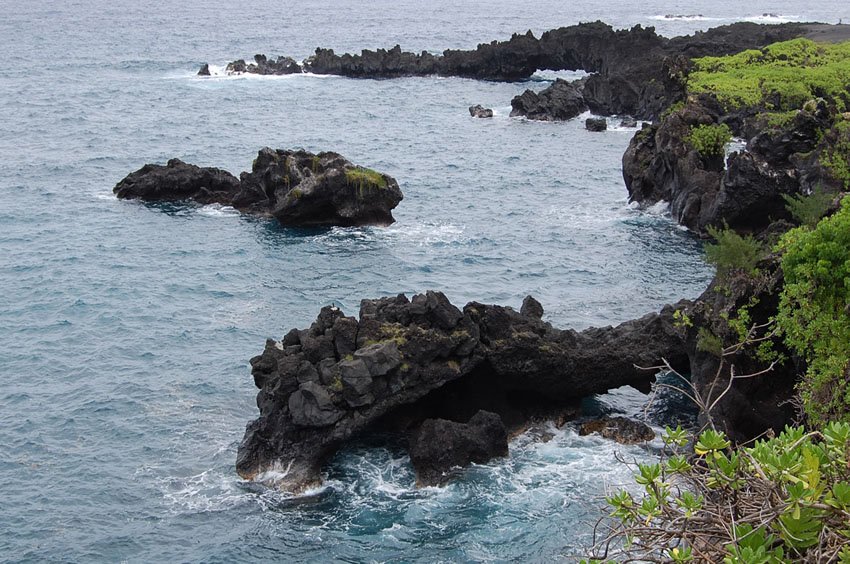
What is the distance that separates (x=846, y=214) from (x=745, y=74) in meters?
60.9

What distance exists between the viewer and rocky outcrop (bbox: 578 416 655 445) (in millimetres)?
35188

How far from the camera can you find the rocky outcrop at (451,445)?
108 feet

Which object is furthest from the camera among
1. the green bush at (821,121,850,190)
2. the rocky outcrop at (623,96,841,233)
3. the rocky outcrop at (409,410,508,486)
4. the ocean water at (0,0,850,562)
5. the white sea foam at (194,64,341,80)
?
the white sea foam at (194,64,341,80)

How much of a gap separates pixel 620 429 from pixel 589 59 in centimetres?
9760

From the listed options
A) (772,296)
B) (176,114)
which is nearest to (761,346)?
(772,296)

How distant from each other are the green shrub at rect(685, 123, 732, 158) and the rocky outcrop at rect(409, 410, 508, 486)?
3446cm

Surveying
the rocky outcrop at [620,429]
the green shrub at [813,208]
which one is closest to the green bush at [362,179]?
the green shrub at [813,208]

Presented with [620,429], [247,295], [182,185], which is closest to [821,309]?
[620,429]

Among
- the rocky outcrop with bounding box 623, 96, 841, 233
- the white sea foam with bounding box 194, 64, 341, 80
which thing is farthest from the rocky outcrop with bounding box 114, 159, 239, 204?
the white sea foam with bounding box 194, 64, 341, 80

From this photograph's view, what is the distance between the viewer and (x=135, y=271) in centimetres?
5594

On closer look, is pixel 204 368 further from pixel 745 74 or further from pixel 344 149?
pixel 745 74

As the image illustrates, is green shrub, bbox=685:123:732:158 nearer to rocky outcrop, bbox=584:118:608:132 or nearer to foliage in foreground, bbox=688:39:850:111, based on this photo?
foliage in foreground, bbox=688:39:850:111

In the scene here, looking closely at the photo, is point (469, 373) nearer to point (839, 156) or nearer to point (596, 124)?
point (839, 156)

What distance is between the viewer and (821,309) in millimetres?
27891
